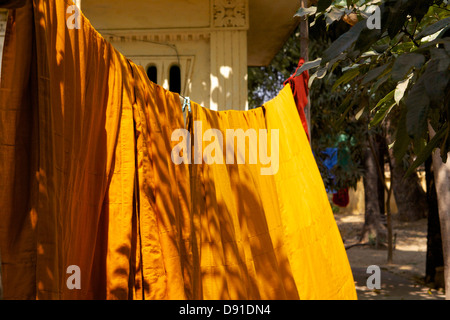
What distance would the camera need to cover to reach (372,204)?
12.3m

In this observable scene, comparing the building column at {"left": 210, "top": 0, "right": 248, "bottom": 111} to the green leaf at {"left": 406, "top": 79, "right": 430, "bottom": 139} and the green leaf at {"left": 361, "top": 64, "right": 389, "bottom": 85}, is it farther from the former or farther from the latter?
the green leaf at {"left": 406, "top": 79, "right": 430, "bottom": 139}

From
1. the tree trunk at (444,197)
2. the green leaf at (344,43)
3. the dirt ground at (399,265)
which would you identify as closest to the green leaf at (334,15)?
the green leaf at (344,43)

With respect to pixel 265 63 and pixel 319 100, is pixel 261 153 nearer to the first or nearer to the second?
pixel 265 63

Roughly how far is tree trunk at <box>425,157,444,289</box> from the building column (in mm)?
3872

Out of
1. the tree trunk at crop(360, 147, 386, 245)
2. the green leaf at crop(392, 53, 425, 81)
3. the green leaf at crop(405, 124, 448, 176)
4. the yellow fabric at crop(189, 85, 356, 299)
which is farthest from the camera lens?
the tree trunk at crop(360, 147, 386, 245)

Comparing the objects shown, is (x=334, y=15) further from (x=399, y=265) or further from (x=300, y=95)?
(x=399, y=265)

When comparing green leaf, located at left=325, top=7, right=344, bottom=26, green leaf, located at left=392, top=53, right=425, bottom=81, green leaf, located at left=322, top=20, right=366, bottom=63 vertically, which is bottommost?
green leaf, located at left=392, top=53, right=425, bottom=81

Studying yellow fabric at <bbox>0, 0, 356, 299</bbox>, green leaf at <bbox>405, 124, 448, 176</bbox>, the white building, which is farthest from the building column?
green leaf at <bbox>405, 124, 448, 176</bbox>

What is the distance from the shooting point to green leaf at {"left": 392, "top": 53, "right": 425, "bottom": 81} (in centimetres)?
131

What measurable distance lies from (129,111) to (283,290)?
51.7 inches

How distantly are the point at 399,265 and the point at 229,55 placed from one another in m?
6.84

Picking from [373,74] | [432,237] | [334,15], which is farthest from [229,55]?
[432,237]

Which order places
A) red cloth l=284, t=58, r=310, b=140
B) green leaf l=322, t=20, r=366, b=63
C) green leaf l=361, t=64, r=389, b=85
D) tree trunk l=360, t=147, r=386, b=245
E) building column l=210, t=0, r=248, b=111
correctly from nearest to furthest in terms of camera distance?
green leaf l=322, t=20, r=366, b=63 → green leaf l=361, t=64, r=389, b=85 → red cloth l=284, t=58, r=310, b=140 → building column l=210, t=0, r=248, b=111 → tree trunk l=360, t=147, r=386, b=245

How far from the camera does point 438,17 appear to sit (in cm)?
232
